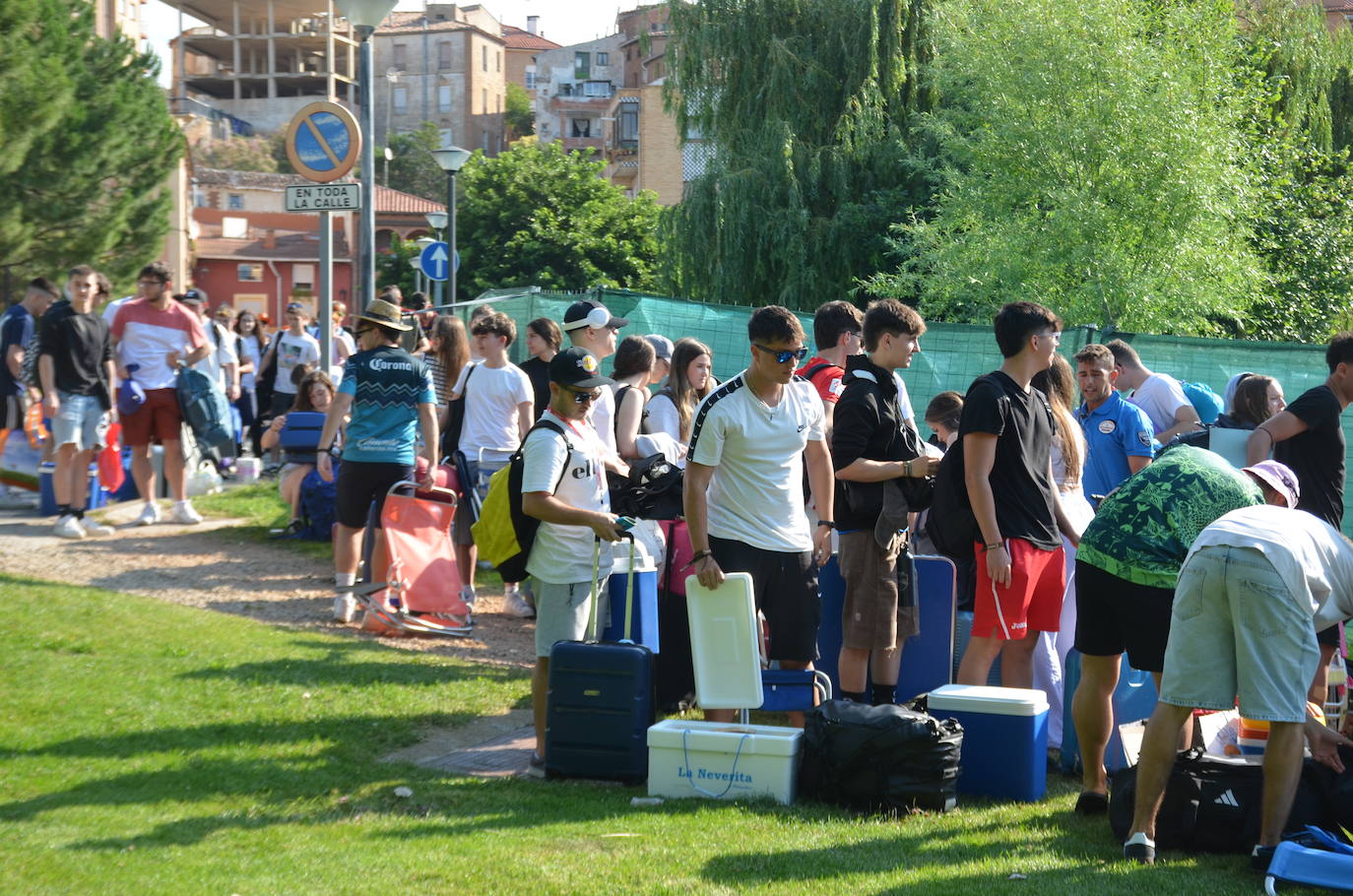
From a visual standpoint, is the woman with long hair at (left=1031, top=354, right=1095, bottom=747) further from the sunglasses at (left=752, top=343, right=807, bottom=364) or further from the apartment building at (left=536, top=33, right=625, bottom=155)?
the apartment building at (left=536, top=33, right=625, bottom=155)

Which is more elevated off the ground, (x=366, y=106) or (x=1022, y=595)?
(x=366, y=106)

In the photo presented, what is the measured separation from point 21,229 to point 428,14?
3693 inches

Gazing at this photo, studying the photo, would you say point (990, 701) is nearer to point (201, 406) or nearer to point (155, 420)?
point (201, 406)

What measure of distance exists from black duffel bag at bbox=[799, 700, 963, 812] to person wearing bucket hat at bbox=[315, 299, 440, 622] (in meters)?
4.12

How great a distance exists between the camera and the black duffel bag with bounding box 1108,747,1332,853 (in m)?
5.17

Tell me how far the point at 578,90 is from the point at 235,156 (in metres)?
25.3

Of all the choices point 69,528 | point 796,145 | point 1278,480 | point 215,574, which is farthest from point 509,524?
point 796,145

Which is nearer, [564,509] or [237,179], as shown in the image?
[564,509]

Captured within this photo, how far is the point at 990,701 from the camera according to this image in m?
6.05

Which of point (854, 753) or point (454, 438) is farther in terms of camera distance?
point (454, 438)

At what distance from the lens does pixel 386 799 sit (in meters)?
5.86

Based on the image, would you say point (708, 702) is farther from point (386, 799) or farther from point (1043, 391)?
point (1043, 391)

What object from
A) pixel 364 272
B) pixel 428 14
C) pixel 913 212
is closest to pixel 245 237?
pixel 428 14

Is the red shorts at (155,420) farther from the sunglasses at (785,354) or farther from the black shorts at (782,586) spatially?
the sunglasses at (785,354)
